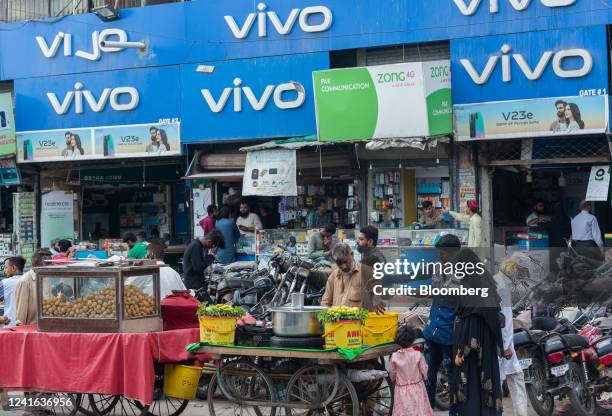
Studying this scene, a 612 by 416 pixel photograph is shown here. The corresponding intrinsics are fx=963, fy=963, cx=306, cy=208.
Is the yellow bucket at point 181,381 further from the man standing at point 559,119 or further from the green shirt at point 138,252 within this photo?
the man standing at point 559,119

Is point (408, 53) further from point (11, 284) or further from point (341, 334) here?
point (341, 334)

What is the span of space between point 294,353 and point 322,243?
7.20m

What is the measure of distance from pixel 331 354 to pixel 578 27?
9.63m

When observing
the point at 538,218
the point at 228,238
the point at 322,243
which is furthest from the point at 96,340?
the point at 538,218

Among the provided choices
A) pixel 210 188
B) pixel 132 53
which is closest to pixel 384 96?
pixel 210 188

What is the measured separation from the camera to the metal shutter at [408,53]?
1722 centimetres

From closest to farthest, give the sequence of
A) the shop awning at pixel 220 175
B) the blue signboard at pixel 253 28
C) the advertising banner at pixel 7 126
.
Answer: the blue signboard at pixel 253 28 → the shop awning at pixel 220 175 → the advertising banner at pixel 7 126

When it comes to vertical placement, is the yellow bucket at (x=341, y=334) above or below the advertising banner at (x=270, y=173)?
below

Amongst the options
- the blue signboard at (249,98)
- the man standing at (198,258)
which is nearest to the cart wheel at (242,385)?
the man standing at (198,258)

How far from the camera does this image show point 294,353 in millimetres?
8234

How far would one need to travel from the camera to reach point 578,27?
1565 cm

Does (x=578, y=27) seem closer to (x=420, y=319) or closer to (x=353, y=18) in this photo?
(x=353, y=18)

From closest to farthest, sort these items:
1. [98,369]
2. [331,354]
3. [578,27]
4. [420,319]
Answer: [331,354], [98,369], [420,319], [578,27]

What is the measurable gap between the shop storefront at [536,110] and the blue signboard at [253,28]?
0.33 m
